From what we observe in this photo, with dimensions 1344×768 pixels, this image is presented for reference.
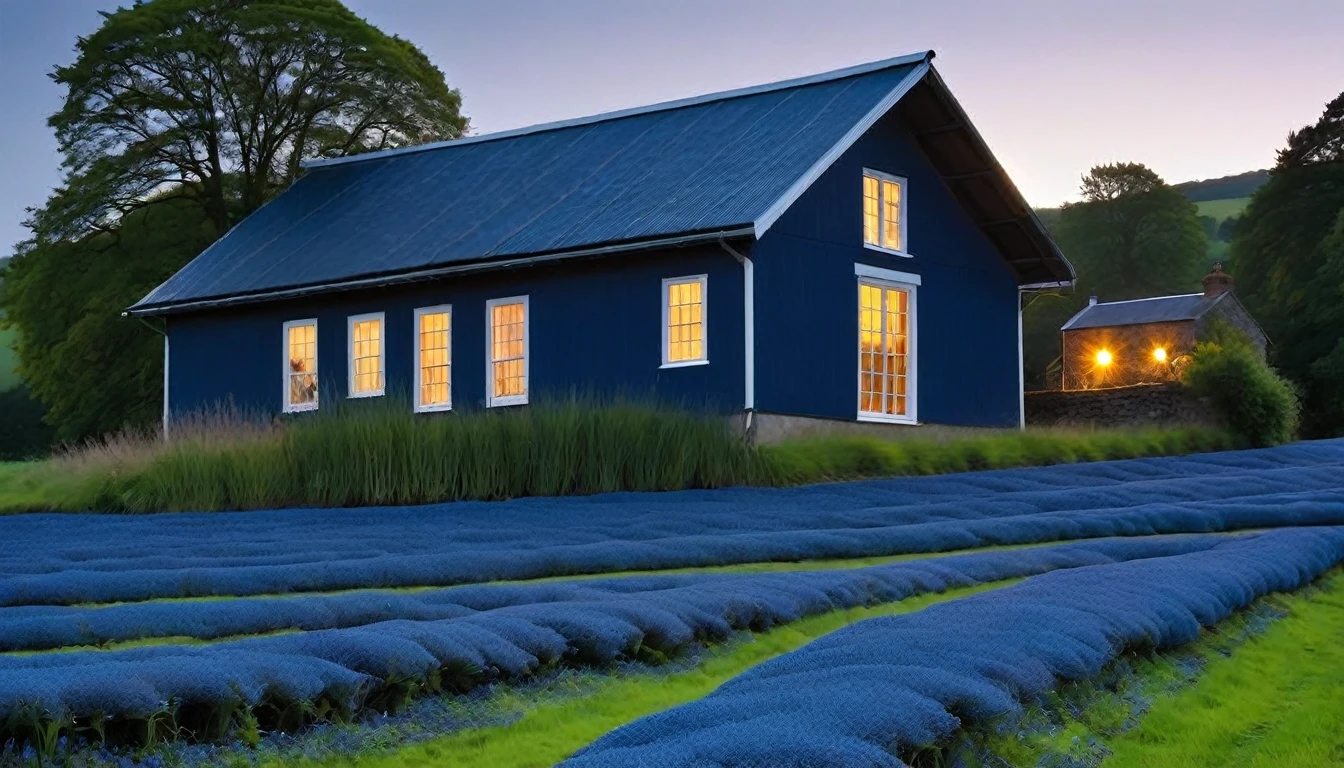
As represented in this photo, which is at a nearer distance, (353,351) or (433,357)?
(433,357)

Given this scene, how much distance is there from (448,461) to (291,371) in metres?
9.26

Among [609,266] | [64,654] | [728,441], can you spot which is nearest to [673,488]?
[728,441]

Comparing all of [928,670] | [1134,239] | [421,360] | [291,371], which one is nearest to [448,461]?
[421,360]

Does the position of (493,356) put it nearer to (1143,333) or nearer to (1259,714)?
(1259,714)

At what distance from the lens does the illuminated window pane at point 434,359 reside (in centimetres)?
2714

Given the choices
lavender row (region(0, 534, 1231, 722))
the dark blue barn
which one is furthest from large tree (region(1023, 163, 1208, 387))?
lavender row (region(0, 534, 1231, 722))

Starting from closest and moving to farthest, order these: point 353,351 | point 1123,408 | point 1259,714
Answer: point 1259,714 → point 353,351 → point 1123,408

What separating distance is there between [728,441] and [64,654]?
1344 cm

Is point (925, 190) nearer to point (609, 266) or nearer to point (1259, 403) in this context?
point (609, 266)

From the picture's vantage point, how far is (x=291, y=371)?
2947 cm

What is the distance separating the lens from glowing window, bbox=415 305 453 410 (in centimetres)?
2709

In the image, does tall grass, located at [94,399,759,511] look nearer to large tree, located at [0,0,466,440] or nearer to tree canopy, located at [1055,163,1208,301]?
large tree, located at [0,0,466,440]

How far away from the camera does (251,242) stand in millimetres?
32250

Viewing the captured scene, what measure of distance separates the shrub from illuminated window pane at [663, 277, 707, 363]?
37.7 ft
